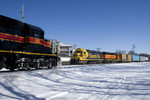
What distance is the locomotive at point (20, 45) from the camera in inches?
371

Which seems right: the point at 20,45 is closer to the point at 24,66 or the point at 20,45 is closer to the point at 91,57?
the point at 24,66

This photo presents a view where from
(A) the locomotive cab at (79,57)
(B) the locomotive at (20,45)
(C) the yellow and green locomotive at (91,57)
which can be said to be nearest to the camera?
(B) the locomotive at (20,45)

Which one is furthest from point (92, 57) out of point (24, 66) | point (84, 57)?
point (24, 66)

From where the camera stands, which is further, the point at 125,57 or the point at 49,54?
the point at 125,57

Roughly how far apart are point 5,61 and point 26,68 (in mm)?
2156

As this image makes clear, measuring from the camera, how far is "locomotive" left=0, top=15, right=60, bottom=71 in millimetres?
9422

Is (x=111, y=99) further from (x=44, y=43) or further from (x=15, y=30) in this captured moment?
(x=44, y=43)

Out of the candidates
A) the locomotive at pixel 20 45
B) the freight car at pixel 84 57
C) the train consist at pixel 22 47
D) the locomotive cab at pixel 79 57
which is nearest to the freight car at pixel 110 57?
the freight car at pixel 84 57

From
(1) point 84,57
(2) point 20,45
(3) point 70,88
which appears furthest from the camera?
(1) point 84,57

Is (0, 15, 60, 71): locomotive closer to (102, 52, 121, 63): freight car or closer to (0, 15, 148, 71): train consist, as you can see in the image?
(0, 15, 148, 71): train consist

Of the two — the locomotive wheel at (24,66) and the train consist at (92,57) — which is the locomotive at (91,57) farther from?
the locomotive wheel at (24,66)

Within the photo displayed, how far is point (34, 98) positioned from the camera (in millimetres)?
4074

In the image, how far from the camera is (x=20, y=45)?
36.1ft

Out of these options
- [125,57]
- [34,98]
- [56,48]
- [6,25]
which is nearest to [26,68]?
[6,25]
